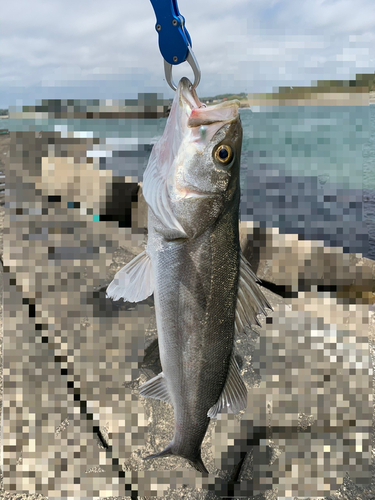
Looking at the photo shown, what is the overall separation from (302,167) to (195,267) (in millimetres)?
12048

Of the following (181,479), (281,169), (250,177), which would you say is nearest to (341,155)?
(281,169)

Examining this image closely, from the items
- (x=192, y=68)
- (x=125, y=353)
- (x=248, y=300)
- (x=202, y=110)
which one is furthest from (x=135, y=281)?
(x=125, y=353)

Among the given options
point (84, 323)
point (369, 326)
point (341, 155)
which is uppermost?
point (341, 155)

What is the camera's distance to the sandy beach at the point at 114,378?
243 cm

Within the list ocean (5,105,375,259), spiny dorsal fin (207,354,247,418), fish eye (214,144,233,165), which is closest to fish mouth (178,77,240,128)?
fish eye (214,144,233,165)

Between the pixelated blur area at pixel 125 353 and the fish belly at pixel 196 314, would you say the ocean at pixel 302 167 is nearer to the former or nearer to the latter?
the pixelated blur area at pixel 125 353

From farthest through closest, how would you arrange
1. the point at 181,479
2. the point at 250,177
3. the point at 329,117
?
the point at 329,117 < the point at 250,177 < the point at 181,479

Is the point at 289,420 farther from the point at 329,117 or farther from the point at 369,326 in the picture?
the point at 329,117

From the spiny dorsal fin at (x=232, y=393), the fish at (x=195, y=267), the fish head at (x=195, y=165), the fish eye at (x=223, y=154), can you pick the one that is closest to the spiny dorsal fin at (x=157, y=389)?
the fish at (x=195, y=267)

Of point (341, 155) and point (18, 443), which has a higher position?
point (341, 155)

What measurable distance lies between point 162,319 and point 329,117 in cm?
1435

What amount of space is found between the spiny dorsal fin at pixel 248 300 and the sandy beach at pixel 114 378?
156cm

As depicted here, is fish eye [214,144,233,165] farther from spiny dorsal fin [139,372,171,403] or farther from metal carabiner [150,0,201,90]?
spiny dorsal fin [139,372,171,403]

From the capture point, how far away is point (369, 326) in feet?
12.1
